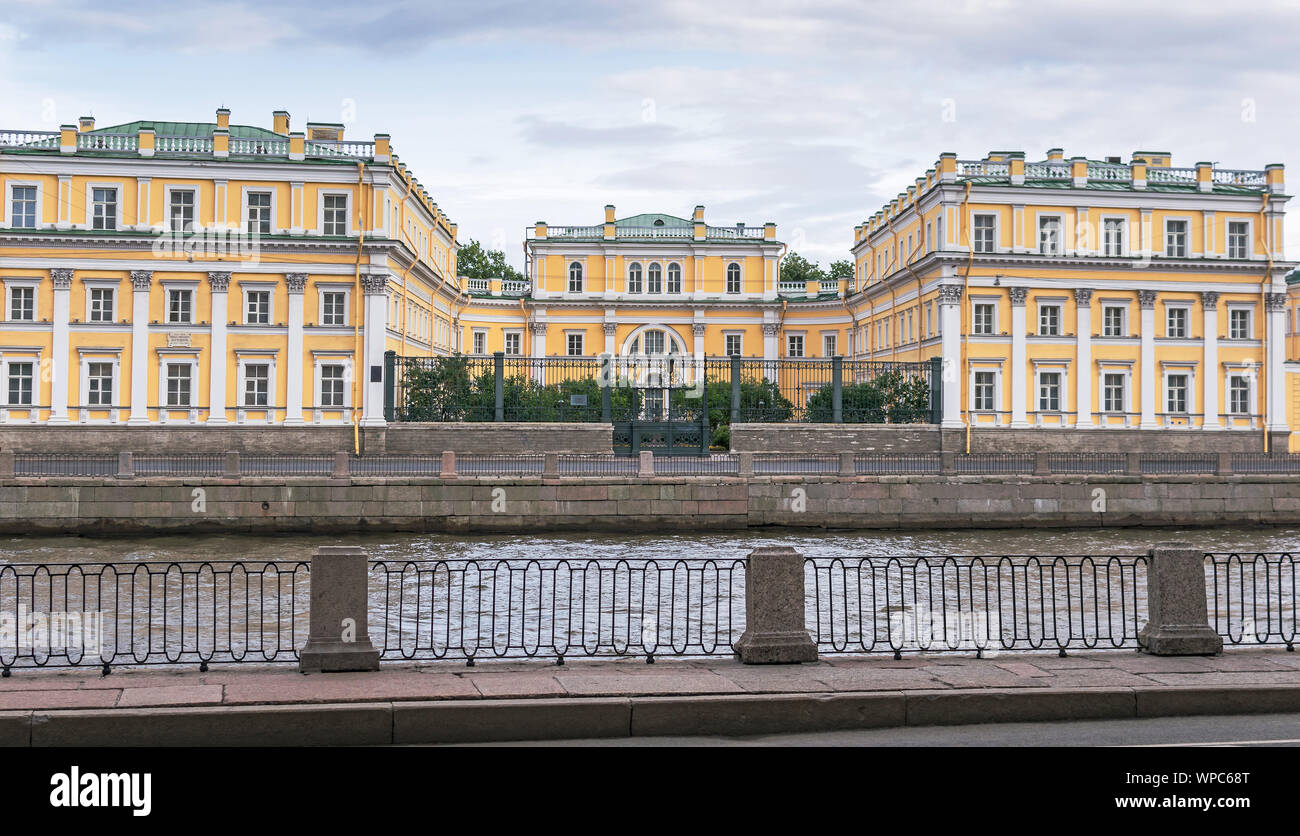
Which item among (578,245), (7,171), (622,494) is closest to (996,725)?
(622,494)

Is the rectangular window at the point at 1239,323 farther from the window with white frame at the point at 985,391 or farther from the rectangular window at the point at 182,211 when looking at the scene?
the rectangular window at the point at 182,211

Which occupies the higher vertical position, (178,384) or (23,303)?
(23,303)

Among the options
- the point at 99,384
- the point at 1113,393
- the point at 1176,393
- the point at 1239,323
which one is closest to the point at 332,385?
the point at 99,384

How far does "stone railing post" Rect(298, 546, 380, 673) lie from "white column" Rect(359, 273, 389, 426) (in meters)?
35.2

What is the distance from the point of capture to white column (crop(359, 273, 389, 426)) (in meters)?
43.9

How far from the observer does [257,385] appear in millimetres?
44438

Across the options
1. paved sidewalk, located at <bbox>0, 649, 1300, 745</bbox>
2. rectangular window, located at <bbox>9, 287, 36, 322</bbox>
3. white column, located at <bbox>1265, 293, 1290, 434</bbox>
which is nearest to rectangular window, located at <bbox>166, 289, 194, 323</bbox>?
rectangular window, located at <bbox>9, 287, 36, 322</bbox>

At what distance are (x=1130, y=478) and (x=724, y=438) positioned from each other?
43.7ft

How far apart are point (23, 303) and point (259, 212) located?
8.97m

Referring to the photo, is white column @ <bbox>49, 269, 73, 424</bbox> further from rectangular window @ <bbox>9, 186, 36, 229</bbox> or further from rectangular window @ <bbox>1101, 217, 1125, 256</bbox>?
rectangular window @ <bbox>1101, 217, 1125, 256</bbox>

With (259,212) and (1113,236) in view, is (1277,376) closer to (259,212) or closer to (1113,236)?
(1113,236)

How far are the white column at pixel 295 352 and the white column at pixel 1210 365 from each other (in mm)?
35727

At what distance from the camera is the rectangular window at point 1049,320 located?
162ft
